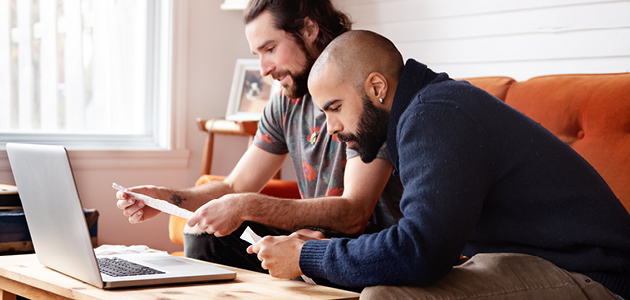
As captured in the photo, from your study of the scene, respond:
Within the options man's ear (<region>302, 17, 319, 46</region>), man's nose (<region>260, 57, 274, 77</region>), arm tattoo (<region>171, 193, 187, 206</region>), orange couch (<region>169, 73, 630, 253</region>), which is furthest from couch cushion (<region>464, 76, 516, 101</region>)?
arm tattoo (<region>171, 193, 187, 206</region>)

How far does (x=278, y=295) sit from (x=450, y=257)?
29 centimetres

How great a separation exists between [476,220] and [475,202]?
33mm

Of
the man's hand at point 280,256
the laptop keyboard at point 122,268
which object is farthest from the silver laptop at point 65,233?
the man's hand at point 280,256

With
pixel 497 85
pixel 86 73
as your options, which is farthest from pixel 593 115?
pixel 86 73

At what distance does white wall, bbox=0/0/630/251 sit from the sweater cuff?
150 cm

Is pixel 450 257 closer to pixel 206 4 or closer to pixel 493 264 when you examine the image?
pixel 493 264

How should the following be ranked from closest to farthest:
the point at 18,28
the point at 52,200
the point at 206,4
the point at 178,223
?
the point at 52,200 < the point at 178,223 < the point at 18,28 < the point at 206,4

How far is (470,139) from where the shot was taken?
0.95 m

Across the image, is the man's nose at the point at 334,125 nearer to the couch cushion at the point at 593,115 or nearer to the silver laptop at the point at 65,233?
the silver laptop at the point at 65,233

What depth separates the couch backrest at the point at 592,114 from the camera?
1.48m

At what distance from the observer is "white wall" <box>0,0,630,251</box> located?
6.92 feet

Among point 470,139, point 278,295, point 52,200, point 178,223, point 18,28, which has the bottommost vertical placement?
A: point 178,223

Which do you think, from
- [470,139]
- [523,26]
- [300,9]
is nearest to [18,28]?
[300,9]

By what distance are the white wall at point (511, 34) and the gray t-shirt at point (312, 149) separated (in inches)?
37.5
